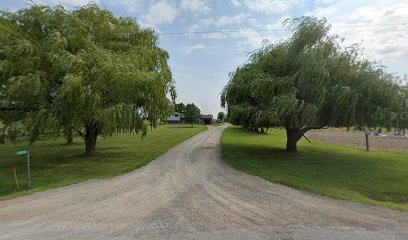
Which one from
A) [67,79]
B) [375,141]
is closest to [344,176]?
[67,79]

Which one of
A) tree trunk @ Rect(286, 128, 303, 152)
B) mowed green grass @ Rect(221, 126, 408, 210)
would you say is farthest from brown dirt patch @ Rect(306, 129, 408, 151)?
mowed green grass @ Rect(221, 126, 408, 210)

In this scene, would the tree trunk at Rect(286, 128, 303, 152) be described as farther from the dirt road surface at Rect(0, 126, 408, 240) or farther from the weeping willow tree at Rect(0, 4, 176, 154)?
the dirt road surface at Rect(0, 126, 408, 240)

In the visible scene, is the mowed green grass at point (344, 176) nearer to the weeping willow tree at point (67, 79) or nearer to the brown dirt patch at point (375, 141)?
the weeping willow tree at point (67, 79)

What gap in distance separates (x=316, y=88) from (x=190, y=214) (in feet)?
32.0

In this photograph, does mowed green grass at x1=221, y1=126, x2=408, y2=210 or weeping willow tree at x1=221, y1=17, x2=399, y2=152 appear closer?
mowed green grass at x1=221, y1=126, x2=408, y2=210

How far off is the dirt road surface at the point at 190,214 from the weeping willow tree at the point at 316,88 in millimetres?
5229

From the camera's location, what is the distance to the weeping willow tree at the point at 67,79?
12.2 m

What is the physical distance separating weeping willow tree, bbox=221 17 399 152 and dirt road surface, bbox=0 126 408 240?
523 cm

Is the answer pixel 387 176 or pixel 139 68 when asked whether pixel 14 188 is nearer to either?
pixel 139 68

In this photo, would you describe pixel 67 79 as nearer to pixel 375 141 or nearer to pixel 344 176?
pixel 344 176

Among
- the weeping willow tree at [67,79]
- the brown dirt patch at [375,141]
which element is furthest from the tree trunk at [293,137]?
the brown dirt patch at [375,141]

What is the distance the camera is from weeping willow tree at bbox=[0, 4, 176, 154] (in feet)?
39.9

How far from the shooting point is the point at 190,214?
618cm

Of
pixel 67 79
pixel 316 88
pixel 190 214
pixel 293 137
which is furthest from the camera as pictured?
pixel 293 137
